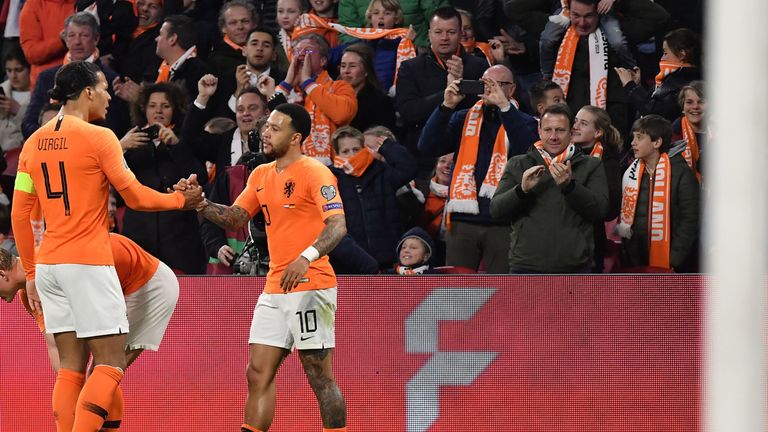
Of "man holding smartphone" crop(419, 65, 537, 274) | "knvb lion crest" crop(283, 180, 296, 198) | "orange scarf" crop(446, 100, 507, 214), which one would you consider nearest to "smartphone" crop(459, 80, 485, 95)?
"man holding smartphone" crop(419, 65, 537, 274)

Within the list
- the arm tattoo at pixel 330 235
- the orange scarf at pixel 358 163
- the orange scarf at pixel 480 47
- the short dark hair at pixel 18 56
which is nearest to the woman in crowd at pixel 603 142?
the orange scarf at pixel 480 47

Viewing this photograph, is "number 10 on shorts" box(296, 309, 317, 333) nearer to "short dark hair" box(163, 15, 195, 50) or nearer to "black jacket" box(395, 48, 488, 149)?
"black jacket" box(395, 48, 488, 149)

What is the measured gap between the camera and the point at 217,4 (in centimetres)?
1078

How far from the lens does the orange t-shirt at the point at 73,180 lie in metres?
6.08

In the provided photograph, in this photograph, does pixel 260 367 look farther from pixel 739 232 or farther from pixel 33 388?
pixel 739 232

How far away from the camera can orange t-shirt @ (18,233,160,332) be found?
21.7 ft

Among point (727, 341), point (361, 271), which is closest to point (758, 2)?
point (727, 341)

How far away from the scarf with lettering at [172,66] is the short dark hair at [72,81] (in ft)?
12.1

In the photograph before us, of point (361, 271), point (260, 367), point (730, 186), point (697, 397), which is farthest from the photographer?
point (361, 271)

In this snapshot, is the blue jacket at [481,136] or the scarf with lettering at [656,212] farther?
the blue jacket at [481,136]

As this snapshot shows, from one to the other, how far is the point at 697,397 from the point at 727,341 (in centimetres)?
553

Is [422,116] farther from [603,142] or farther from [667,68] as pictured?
[667,68]

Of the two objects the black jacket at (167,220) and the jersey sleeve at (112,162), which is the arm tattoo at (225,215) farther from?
the black jacket at (167,220)

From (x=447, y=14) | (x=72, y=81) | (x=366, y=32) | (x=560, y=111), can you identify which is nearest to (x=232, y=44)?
(x=366, y=32)
